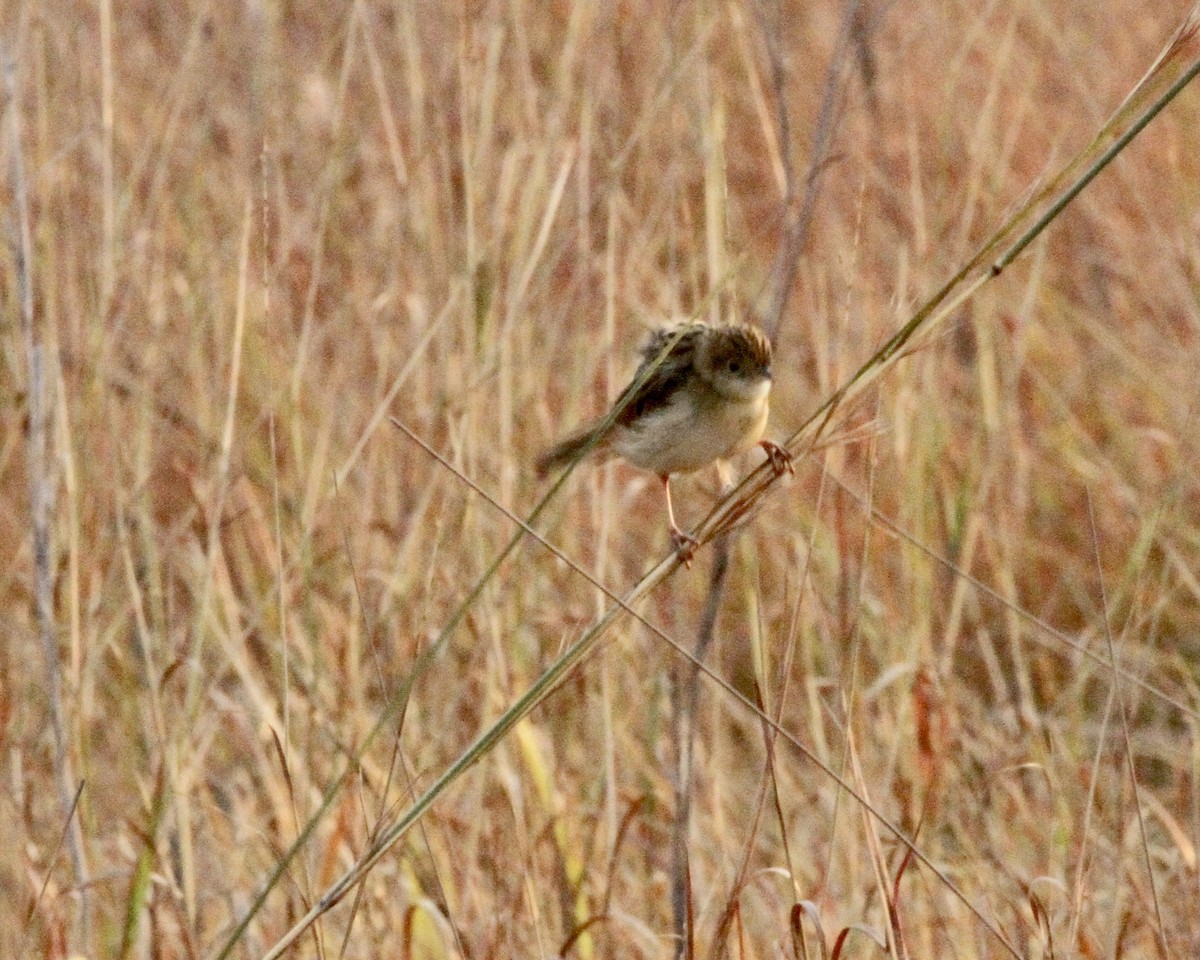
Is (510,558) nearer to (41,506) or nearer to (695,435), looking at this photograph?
(695,435)

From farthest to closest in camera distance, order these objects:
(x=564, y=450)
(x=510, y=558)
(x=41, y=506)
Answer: (x=510, y=558), (x=41, y=506), (x=564, y=450)

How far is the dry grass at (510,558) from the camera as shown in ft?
7.98

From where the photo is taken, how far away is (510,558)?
2908 millimetres

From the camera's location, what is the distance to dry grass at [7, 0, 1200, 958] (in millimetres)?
2432

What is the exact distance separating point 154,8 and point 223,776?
2.16 metres

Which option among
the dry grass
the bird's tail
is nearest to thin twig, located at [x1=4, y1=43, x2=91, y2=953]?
the dry grass

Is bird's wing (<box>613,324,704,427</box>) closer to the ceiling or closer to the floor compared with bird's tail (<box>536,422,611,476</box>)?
closer to the ceiling

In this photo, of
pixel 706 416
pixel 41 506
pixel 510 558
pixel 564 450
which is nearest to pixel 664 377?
pixel 706 416

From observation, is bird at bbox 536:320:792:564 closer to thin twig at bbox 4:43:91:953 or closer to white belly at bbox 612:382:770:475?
white belly at bbox 612:382:770:475

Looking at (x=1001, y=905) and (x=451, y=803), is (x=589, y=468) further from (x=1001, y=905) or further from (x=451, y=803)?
(x=1001, y=905)

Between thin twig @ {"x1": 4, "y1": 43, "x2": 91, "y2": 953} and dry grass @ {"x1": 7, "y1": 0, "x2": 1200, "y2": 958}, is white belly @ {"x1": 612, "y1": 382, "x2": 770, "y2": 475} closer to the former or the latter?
dry grass @ {"x1": 7, "y1": 0, "x2": 1200, "y2": 958}

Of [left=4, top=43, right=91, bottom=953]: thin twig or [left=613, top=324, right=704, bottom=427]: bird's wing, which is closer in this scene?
[left=4, top=43, right=91, bottom=953]: thin twig

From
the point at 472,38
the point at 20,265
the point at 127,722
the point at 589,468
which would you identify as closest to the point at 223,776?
the point at 127,722

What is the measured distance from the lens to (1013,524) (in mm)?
4117
